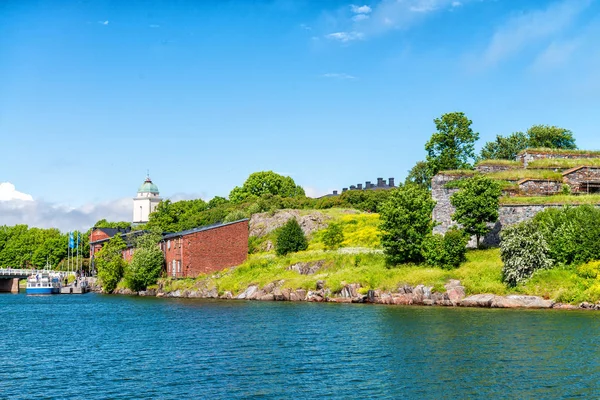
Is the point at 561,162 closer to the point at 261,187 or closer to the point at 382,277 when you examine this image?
the point at 382,277

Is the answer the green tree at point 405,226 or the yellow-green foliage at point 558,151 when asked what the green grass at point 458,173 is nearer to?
the green tree at point 405,226

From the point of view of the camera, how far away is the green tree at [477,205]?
208 ft

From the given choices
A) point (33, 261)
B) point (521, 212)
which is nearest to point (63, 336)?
point (521, 212)

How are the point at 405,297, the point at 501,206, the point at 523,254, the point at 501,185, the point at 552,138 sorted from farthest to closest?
the point at 552,138 → the point at 501,185 → the point at 501,206 → the point at 405,297 → the point at 523,254

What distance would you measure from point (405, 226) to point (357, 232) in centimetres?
2195

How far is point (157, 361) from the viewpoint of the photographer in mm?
31188

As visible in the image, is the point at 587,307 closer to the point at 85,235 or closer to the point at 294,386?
the point at 294,386

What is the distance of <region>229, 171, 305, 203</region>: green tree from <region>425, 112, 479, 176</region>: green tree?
192 ft

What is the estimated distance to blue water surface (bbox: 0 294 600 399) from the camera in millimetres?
25234

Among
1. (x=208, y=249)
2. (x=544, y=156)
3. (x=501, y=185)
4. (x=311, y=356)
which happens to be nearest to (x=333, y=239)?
(x=208, y=249)

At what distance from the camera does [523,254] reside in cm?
5403

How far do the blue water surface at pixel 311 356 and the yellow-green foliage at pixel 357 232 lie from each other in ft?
97.5

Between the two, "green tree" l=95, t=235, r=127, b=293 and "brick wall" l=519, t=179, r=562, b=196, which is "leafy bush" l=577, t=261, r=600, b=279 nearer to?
"brick wall" l=519, t=179, r=562, b=196

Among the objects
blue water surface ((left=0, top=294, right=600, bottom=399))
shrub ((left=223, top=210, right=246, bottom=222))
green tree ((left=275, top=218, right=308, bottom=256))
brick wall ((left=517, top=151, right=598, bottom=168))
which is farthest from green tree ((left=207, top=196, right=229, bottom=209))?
blue water surface ((left=0, top=294, right=600, bottom=399))
